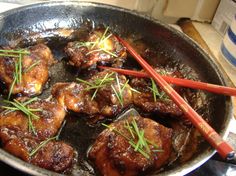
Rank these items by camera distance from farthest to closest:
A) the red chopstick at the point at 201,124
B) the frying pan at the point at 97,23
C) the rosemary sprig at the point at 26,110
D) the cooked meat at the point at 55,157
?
the frying pan at the point at 97,23
the rosemary sprig at the point at 26,110
the cooked meat at the point at 55,157
the red chopstick at the point at 201,124

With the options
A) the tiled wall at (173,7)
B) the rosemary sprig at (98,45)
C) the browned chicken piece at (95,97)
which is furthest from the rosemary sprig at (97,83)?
the tiled wall at (173,7)

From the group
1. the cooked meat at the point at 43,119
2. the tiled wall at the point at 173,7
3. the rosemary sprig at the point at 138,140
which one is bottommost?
the cooked meat at the point at 43,119

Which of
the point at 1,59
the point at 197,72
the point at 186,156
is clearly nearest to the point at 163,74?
the point at 197,72

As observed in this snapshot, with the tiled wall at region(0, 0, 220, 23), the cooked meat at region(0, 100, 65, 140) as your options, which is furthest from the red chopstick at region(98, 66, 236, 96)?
the tiled wall at region(0, 0, 220, 23)

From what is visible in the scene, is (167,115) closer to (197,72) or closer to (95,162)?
(197,72)

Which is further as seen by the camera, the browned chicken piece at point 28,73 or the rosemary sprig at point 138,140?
the browned chicken piece at point 28,73

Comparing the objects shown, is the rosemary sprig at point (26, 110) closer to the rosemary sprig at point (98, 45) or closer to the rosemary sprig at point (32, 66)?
the rosemary sprig at point (32, 66)
